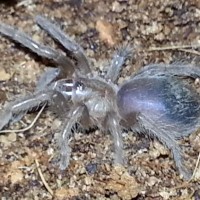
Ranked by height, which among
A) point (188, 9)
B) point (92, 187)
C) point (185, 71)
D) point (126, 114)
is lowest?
point (92, 187)

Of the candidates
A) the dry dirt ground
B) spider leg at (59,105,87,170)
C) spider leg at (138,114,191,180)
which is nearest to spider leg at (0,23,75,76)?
the dry dirt ground

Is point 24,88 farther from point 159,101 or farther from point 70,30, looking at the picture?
point 159,101

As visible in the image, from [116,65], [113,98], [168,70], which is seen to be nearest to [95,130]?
[113,98]

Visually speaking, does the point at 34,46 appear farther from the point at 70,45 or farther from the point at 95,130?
the point at 95,130

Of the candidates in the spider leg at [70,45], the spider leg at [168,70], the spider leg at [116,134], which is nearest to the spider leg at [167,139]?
the spider leg at [116,134]

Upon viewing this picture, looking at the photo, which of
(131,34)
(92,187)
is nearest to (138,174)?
(92,187)

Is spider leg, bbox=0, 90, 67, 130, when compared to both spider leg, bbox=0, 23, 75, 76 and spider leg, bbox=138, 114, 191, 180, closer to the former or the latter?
spider leg, bbox=0, 23, 75, 76
